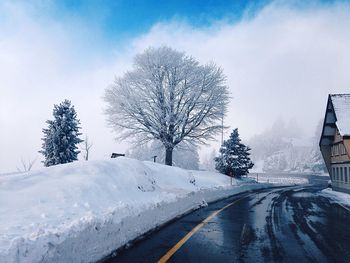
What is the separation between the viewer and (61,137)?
32.4m

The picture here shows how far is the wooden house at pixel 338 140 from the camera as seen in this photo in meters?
29.2

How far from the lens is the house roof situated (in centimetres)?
2869

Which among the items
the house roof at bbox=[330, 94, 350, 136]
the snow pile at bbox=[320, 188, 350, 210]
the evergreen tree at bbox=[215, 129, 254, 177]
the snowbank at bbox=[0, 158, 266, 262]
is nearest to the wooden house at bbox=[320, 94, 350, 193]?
the house roof at bbox=[330, 94, 350, 136]

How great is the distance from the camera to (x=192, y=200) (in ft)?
46.4

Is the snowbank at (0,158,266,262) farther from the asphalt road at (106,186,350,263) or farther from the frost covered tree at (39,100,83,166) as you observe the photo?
the frost covered tree at (39,100,83,166)

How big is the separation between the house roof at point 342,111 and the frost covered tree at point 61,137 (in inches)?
1023

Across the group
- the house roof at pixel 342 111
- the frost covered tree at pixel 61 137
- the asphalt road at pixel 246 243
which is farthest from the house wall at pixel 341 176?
the frost covered tree at pixel 61 137

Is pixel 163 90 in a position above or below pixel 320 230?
above

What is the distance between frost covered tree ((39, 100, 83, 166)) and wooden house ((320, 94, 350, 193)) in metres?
26.1

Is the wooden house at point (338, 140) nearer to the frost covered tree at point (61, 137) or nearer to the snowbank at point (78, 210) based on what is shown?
the snowbank at point (78, 210)

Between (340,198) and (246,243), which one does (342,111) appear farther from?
(246,243)

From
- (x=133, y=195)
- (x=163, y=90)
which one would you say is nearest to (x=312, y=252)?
(x=133, y=195)

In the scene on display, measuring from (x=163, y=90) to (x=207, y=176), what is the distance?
8965 millimetres

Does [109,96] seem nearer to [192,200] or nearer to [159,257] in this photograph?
[192,200]
